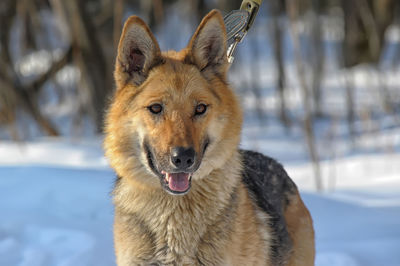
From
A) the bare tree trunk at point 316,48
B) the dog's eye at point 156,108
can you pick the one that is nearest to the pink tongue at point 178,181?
the dog's eye at point 156,108

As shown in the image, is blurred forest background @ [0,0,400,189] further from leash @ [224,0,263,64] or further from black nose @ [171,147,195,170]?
black nose @ [171,147,195,170]

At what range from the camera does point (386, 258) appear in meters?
4.33

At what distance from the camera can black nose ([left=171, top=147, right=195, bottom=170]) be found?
252 cm

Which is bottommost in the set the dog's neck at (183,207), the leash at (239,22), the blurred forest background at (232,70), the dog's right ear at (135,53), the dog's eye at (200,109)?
the dog's neck at (183,207)

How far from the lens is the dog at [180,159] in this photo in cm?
263

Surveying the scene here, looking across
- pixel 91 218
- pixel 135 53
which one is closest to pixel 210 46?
pixel 135 53

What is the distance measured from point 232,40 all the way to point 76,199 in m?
2.57

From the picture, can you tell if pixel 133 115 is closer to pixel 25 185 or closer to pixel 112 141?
pixel 112 141

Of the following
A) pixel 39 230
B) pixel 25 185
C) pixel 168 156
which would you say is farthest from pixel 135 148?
pixel 25 185

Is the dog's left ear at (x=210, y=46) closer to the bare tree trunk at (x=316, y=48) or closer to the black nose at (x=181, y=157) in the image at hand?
the black nose at (x=181, y=157)

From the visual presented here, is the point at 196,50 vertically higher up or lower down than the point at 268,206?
higher up

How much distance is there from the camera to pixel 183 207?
2750 mm

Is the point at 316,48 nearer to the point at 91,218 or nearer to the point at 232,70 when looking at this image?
the point at 232,70

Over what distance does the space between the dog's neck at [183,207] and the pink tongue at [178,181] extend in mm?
151
